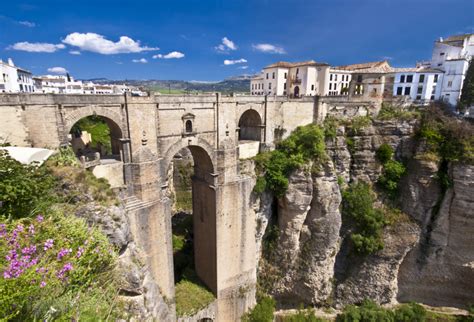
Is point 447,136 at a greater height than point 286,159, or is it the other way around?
point 447,136

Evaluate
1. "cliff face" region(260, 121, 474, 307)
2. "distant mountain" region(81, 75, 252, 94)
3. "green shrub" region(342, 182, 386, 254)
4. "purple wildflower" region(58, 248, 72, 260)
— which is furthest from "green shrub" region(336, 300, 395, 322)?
"distant mountain" region(81, 75, 252, 94)

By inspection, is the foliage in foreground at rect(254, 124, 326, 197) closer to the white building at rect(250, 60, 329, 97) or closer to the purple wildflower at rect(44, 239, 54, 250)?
the purple wildflower at rect(44, 239, 54, 250)

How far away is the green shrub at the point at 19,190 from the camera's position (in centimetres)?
732

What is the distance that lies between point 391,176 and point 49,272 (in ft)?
80.3

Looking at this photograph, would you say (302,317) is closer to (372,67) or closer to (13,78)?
(372,67)

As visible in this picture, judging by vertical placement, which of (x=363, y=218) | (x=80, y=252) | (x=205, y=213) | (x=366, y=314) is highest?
(x=80, y=252)

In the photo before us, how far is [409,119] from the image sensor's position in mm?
22969

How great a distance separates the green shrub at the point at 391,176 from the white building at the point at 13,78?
41550mm

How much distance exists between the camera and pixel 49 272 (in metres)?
5.42

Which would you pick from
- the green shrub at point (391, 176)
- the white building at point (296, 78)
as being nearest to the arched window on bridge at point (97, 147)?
the green shrub at point (391, 176)

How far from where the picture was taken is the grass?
683 inches

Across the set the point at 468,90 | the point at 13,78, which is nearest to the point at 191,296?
the point at 468,90

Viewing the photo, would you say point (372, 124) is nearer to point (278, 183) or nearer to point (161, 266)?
point (278, 183)

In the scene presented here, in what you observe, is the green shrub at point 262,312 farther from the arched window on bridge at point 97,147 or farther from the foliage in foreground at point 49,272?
the arched window on bridge at point 97,147
